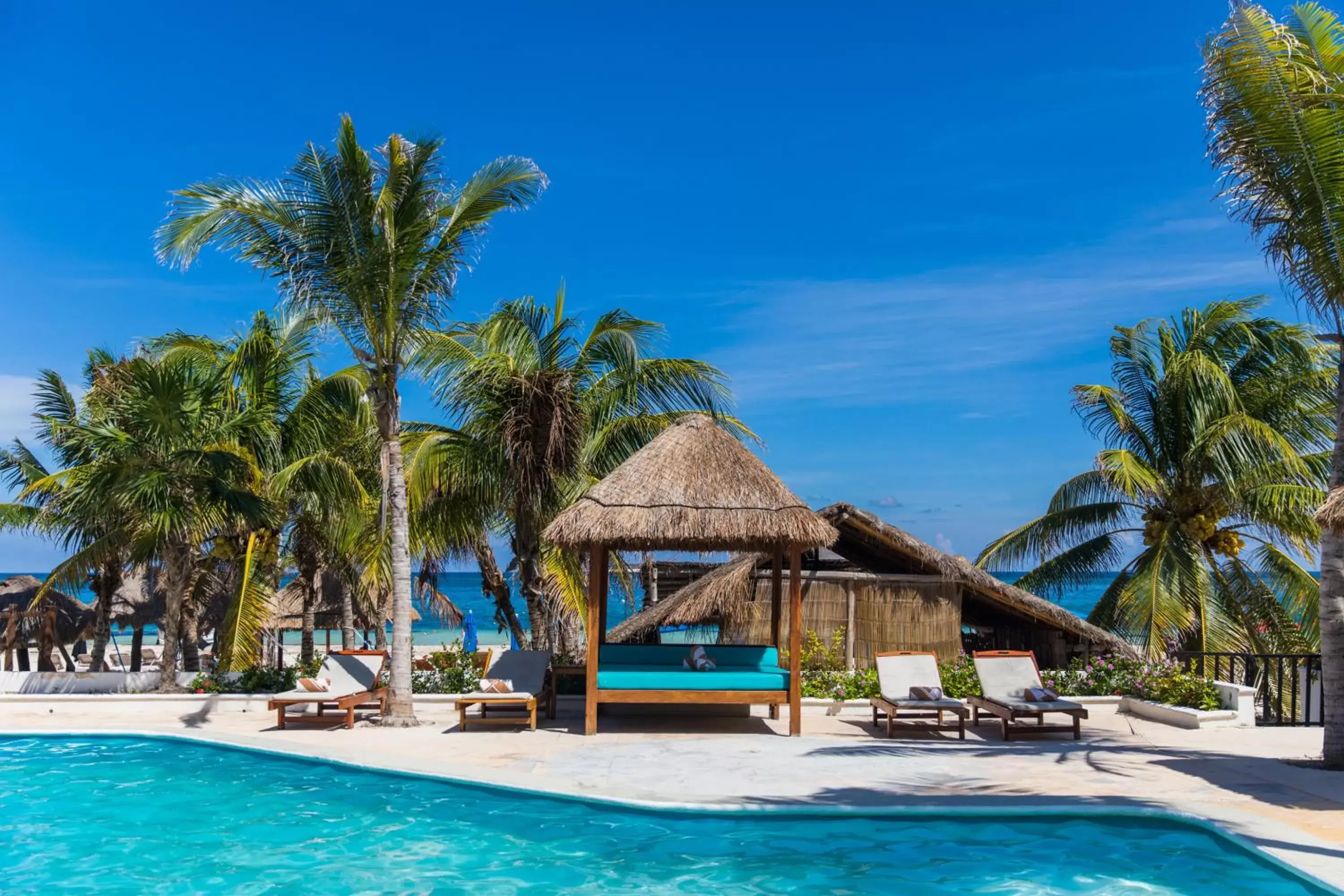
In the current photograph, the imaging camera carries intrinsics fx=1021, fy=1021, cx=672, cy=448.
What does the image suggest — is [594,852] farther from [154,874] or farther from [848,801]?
[154,874]

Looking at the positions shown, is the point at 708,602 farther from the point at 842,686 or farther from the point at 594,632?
the point at 594,632

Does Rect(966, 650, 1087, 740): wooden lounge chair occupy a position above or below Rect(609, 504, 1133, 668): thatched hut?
below

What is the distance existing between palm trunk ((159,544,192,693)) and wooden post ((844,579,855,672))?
9.12 m

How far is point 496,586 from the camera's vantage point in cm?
1669

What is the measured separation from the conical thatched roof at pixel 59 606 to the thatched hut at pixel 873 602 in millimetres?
13176

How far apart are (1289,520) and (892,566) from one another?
5678mm

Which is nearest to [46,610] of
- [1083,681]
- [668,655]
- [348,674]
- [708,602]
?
[348,674]

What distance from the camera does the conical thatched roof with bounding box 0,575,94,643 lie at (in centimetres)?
2142

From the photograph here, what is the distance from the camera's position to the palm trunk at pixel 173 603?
12695 millimetres

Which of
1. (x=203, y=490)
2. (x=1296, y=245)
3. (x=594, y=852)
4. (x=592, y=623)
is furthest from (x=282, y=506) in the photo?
(x=1296, y=245)

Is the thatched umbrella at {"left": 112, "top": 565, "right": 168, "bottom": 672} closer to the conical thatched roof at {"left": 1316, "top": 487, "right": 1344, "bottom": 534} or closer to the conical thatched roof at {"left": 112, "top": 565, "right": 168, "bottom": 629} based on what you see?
the conical thatched roof at {"left": 112, "top": 565, "right": 168, "bottom": 629}

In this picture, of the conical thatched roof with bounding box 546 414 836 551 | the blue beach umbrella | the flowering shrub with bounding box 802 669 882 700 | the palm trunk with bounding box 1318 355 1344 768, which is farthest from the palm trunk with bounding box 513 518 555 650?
the blue beach umbrella

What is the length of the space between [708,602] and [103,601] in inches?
363

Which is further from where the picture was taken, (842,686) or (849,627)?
(849,627)
